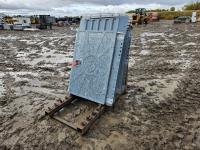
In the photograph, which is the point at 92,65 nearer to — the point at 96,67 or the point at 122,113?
the point at 96,67

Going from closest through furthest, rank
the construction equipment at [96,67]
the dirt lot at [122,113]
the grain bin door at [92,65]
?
the dirt lot at [122,113], the construction equipment at [96,67], the grain bin door at [92,65]

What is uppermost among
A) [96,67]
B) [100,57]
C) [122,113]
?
[100,57]

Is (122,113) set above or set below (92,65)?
below

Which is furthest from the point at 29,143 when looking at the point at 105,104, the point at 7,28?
the point at 7,28

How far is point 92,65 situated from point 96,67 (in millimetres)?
93

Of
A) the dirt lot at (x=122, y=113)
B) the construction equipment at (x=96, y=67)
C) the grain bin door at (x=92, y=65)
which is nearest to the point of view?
the dirt lot at (x=122, y=113)

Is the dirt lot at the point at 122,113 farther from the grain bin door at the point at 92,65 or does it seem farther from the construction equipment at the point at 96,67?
the grain bin door at the point at 92,65

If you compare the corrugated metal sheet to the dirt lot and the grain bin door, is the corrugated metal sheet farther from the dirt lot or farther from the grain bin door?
the dirt lot

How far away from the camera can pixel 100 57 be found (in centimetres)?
378

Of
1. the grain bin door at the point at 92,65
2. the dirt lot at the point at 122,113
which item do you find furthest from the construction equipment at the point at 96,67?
the dirt lot at the point at 122,113

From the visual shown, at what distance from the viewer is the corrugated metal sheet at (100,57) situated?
11.8 ft

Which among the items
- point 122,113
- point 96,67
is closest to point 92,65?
point 96,67

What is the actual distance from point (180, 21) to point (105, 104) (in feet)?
99.9

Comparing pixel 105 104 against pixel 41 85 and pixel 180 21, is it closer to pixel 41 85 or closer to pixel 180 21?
pixel 41 85
